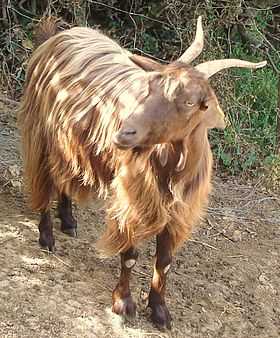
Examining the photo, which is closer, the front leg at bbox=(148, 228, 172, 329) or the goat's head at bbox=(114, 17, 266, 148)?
the goat's head at bbox=(114, 17, 266, 148)

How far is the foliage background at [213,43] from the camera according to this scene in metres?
6.79

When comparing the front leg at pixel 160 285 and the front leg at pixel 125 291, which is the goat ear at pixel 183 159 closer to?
the front leg at pixel 160 285

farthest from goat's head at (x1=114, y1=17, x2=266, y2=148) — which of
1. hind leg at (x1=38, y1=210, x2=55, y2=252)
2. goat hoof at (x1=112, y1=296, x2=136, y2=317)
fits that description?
hind leg at (x1=38, y1=210, x2=55, y2=252)

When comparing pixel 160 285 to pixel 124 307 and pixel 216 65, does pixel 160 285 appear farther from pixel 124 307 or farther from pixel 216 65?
pixel 216 65

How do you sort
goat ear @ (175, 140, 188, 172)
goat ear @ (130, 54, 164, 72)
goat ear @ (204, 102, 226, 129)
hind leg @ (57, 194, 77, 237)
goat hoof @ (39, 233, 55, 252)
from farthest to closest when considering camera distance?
hind leg @ (57, 194, 77, 237), goat hoof @ (39, 233, 55, 252), goat ear @ (130, 54, 164, 72), goat ear @ (175, 140, 188, 172), goat ear @ (204, 102, 226, 129)

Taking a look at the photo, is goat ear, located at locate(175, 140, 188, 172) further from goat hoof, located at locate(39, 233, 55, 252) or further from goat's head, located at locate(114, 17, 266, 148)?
goat hoof, located at locate(39, 233, 55, 252)

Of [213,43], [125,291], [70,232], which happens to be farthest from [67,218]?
[213,43]

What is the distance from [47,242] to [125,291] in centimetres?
79

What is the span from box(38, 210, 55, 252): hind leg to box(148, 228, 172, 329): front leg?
847 millimetres

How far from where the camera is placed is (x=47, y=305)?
4.11 m

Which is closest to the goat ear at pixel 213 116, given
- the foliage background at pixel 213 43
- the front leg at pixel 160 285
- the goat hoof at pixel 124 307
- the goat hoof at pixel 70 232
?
the front leg at pixel 160 285

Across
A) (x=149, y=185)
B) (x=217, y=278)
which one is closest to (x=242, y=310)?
(x=217, y=278)

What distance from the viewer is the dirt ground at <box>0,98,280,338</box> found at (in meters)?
4.07

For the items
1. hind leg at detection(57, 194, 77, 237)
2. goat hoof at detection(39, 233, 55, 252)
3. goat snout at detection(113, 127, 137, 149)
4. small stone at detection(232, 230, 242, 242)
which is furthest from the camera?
small stone at detection(232, 230, 242, 242)
